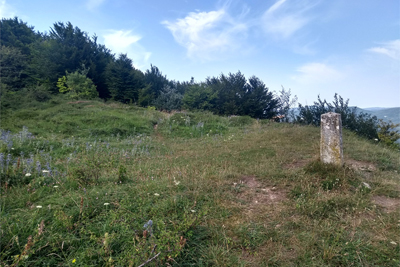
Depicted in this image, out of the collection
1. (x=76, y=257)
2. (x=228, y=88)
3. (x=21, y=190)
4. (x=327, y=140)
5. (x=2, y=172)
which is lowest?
(x=76, y=257)

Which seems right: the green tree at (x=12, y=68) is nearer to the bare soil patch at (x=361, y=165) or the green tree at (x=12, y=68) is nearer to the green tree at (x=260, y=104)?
the green tree at (x=260, y=104)

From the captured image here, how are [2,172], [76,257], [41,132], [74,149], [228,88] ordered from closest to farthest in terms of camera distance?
[76,257], [2,172], [74,149], [41,132], [228,88]

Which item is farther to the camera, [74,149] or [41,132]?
[41,132]

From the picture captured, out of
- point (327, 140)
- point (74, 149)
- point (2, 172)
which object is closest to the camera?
point (2, 172)

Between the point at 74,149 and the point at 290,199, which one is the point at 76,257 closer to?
the point at 290,199

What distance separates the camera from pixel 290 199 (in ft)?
10.6

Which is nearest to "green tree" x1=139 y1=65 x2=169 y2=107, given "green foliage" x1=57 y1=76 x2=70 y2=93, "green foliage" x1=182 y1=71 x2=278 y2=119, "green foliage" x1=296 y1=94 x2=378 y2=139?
"green foliage" x1=182 y1=71 x2=278 y2=119

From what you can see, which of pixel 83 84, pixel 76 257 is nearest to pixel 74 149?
pixel 76 257

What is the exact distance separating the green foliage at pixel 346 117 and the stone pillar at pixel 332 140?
238 inches

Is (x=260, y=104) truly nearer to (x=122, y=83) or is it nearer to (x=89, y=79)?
(x=122, y=83)

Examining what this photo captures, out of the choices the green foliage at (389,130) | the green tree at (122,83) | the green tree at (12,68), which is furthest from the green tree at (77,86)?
the green foliage at (389,130)

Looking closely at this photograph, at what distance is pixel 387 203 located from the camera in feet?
10.2

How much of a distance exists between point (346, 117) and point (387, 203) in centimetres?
780

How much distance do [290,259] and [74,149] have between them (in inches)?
233
